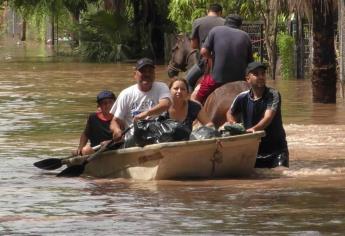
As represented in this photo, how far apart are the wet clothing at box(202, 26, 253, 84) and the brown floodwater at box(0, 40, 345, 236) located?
116cm

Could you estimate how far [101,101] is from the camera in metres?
13.0

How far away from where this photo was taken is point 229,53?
14.8 m

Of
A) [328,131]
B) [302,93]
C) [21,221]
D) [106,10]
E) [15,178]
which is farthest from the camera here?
[106,10]

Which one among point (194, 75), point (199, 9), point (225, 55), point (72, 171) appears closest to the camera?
point (72, 171)

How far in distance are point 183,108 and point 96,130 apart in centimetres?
105

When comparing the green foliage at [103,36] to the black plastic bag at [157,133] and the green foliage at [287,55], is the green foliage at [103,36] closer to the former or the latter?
the green foliage at [287,55]

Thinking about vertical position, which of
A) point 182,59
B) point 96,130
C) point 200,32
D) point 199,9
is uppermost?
point 199,9

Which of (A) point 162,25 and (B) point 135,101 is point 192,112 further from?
(A) point 162,25

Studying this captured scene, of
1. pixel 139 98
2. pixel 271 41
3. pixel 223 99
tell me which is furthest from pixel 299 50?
pixel 139 98

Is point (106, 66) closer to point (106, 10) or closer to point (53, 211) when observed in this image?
point (106, 10)

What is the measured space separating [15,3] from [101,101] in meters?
33.2

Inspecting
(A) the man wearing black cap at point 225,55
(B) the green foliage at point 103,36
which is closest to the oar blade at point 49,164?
(A) the man wearing black cap at point 225,55

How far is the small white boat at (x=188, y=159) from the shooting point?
1160cm

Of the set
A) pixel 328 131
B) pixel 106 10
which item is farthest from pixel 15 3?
pixel 328 131
